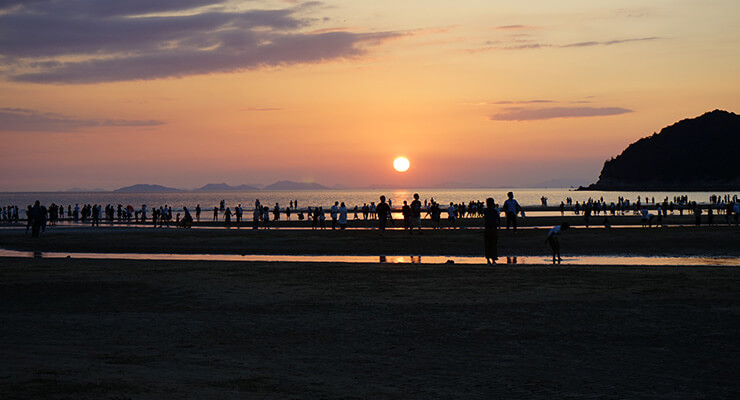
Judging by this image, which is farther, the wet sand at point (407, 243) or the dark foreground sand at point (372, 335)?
the wet sand at point (407, 243)

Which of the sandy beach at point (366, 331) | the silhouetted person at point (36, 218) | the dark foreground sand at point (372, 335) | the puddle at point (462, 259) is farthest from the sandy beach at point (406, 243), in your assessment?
the dark foreground sand at point (372, 335)

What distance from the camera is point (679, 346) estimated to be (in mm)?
9656

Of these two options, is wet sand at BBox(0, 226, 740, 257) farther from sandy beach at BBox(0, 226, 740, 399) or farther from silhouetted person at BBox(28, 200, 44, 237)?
sandy beach at BBox(0, 226, 740, 399)

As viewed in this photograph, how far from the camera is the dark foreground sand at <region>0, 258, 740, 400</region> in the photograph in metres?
7.54

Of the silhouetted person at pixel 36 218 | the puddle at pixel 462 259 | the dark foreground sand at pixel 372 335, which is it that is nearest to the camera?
the dark foreground sand at pixel 372 335

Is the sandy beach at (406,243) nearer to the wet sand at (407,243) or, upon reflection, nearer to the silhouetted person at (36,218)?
the wet sand at (407,243)

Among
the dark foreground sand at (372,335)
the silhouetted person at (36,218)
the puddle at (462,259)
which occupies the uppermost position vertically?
the silhouetted person at (36,218)

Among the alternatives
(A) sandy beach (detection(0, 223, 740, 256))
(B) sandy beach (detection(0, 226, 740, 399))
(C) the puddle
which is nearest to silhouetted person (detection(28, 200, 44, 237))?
(A) sandy beach (detection(0, 223, 740, 256))

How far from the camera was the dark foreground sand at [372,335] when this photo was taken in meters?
7.54

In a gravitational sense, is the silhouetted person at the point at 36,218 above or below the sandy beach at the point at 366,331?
above

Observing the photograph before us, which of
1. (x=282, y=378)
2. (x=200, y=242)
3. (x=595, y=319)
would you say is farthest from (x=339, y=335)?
(x=200, y=242)

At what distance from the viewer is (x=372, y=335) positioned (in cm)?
1062

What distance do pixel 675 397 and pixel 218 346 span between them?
578cm

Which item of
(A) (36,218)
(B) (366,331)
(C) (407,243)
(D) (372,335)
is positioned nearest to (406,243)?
(C) (407,243)
